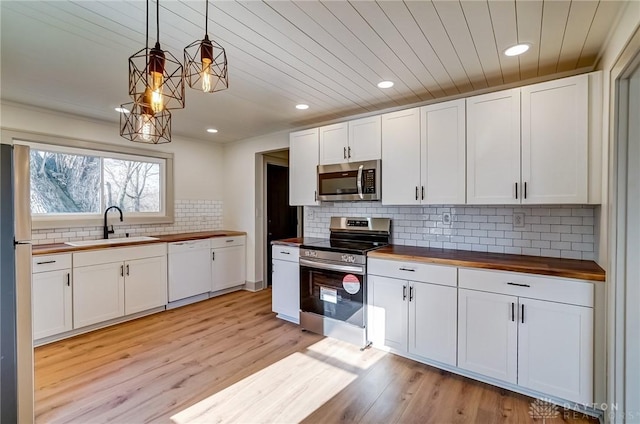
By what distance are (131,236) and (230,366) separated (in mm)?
2428

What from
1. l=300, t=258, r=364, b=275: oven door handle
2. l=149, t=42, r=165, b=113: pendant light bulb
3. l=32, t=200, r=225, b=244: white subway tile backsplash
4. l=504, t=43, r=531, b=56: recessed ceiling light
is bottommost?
l=300, t=258, r=364, b=275: oven door handle

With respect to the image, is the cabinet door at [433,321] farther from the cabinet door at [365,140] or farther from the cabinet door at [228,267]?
the cabinet door at [228,267]

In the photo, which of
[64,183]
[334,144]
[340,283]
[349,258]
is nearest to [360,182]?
[334,144]

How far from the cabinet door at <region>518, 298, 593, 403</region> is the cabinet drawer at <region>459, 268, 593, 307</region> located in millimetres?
47

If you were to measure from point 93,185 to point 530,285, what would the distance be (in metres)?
4.53

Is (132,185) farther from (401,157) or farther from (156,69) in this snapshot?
(401,157)

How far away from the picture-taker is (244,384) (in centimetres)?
227

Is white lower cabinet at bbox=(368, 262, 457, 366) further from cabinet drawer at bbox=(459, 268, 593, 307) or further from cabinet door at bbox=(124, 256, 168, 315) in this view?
cabinet door at bbox=(124, 256, 168, 315)

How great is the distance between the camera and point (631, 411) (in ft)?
5.29

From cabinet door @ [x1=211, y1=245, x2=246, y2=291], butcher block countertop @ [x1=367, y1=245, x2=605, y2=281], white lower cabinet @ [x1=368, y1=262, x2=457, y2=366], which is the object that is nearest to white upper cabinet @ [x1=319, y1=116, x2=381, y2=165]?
butcher block countertop @ [x1=367, y1=245, x2=605, y2=281]

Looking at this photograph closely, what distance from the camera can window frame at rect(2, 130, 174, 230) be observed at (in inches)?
127

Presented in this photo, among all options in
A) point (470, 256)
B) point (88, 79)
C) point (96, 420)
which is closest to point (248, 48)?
point (88, 79)

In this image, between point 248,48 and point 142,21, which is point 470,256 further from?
point 142,21

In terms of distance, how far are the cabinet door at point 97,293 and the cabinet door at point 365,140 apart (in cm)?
284
